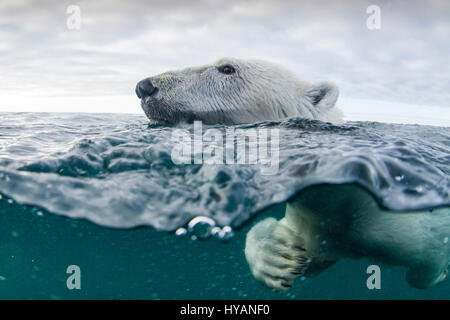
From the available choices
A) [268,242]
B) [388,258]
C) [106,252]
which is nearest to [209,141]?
[268,242]

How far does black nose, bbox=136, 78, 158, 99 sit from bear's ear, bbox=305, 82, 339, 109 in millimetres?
1556

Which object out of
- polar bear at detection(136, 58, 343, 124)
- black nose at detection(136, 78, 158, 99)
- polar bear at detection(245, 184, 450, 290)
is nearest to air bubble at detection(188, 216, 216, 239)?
polar bear at detection(245, 184, 450, 290)

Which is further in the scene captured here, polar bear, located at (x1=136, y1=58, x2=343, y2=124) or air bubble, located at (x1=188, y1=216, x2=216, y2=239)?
polar bear, located at (x1=136, y1=58, x2=343, y2=124)

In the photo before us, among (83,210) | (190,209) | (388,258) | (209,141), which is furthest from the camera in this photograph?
(209,141)

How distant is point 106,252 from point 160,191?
13.4ft

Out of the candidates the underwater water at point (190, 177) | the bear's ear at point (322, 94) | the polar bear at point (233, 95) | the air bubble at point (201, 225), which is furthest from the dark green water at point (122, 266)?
the air bubble at point (201, 225)

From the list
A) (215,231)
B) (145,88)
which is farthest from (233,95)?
(215,231)

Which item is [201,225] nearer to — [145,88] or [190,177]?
[190,177]

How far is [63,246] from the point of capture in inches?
253

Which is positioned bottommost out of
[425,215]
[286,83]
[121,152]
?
[425,215]

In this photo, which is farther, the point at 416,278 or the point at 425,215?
the point at 416,278

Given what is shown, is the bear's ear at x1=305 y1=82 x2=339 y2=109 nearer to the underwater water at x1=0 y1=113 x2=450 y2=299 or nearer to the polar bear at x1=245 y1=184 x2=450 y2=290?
the underwater water at x1=0 y1=113 x2=450 y2=299

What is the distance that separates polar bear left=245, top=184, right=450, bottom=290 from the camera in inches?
98.4
